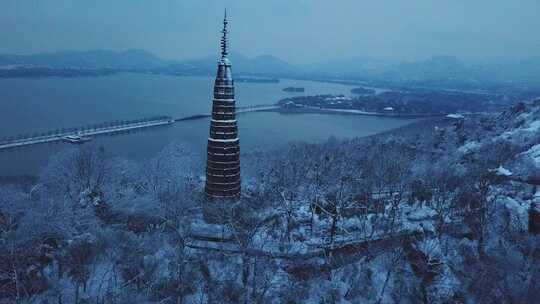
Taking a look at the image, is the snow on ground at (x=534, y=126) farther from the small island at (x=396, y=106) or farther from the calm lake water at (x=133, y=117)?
the small island at (x=396, y=106)

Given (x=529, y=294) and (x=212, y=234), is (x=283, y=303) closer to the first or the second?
(x=212, y=234)

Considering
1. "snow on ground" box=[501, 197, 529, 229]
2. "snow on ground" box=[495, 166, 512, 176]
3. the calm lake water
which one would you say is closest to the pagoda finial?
"snow on ground" box=[501, 197, 529, 229]

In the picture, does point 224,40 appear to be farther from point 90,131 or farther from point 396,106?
point 396,106

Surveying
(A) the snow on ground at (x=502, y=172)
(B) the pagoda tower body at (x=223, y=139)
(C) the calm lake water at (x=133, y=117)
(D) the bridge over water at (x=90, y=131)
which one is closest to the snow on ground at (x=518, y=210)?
(A) the snow on ground at (x=502, y=172)

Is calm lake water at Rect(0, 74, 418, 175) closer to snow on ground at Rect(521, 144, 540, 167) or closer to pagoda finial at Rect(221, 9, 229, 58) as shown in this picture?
pagoda finial at Rect(221, 9, 229, 58)

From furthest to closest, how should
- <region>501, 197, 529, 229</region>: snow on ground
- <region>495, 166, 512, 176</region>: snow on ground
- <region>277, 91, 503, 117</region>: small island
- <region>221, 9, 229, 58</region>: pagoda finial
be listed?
<region>277, 91, 503, 117</region>: small island < <region>495, 166, 512, 176</region>: snow on ground < <region>501, 197, 529, 229</region>: snow on ground < <region>221, 9, 229, 58</region>: pagoda finial

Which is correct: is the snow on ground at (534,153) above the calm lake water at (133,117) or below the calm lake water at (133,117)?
above

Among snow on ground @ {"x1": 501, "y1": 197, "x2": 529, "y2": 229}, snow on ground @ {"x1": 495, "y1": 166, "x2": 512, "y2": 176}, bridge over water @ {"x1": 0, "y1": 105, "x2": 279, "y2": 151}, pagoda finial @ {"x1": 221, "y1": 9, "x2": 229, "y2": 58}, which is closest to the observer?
pagoda finial @ {"x1": 221, "y1": 9, "x2": 229, "y2": 58}
